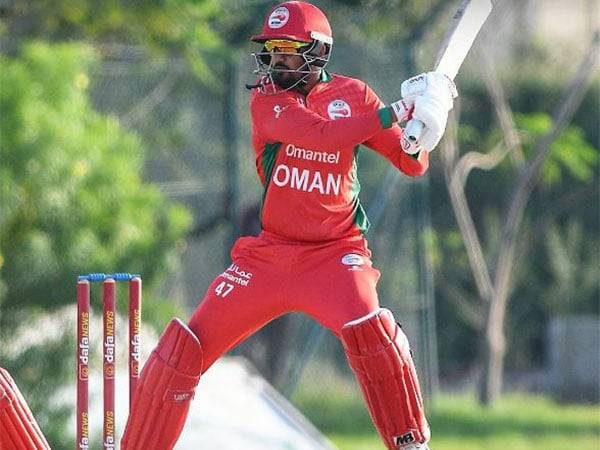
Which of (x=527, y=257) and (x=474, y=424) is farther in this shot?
(x=527, y=257)

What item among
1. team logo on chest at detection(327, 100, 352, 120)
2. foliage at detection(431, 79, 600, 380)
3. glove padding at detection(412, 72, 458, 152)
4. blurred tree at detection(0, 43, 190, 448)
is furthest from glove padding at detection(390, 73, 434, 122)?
foliage at detection(431, 79, 600, 380)

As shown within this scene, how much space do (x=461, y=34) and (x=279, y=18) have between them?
2.09 feet

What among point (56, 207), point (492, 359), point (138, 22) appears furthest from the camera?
point (492, 359)

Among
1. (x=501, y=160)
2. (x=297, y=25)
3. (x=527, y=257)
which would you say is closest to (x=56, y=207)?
(x=297, y=25)

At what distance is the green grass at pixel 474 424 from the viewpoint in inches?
502

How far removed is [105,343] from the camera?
675 cm

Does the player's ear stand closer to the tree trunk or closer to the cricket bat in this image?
the cricket bat

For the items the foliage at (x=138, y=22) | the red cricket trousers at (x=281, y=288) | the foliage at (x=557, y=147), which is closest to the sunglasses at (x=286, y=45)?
the red cricket trousers at (x=281, y=288)

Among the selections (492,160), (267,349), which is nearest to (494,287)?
(492,160)

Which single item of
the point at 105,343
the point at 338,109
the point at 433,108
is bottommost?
the point at 105,343

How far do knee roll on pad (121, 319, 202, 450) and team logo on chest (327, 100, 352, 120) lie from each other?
906 millimetres

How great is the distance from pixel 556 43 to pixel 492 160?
5.64m

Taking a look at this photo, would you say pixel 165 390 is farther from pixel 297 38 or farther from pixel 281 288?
pixel 297 38

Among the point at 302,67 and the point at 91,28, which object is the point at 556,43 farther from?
the point at 302,67
